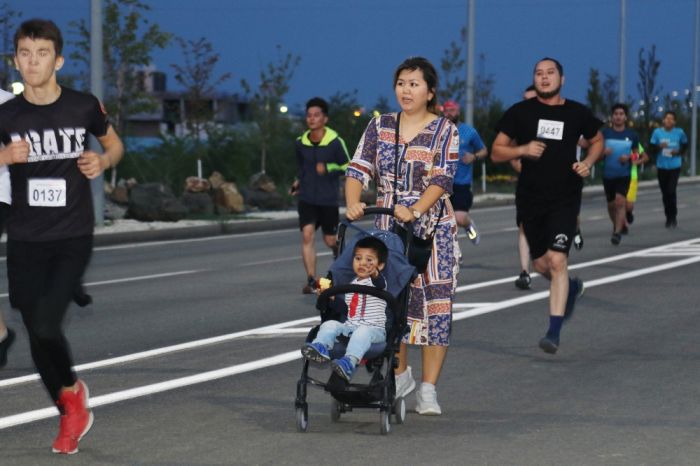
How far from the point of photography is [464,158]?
16.5 m

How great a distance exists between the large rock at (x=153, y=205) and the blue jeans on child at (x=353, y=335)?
64.2ft

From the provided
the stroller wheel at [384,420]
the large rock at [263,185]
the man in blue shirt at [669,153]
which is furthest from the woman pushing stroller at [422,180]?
the large rock at [263,185]

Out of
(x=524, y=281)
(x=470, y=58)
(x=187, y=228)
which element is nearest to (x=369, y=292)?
Result: (x=524, y=281)

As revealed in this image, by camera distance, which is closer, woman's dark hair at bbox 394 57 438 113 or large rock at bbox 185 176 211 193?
woman's dark hair at bbox 394 57 438 113

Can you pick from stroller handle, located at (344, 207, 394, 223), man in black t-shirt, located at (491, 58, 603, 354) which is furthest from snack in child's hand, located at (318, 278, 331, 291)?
man in black t-shirt, located at (491, 58, 603, 354)

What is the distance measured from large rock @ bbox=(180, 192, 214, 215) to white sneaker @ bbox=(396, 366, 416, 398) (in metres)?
22.1

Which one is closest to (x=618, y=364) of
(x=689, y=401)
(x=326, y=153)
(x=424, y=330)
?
(x=689, y=401)

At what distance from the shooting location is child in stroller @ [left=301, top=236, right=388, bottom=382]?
7.57 meters

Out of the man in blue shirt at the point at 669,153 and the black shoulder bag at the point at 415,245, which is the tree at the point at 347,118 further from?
the black shoulder bag at the point at 415,245

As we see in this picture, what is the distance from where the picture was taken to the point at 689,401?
28.1ft

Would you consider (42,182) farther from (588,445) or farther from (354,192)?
(588,445)

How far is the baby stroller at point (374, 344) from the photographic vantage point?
24.8 ft

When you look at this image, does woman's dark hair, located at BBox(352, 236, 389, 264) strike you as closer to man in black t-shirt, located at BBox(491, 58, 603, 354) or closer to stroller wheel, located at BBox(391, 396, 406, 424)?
stroller wheel, located at BBox(391, 396, 406, 424)

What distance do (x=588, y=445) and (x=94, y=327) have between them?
5949 mm
